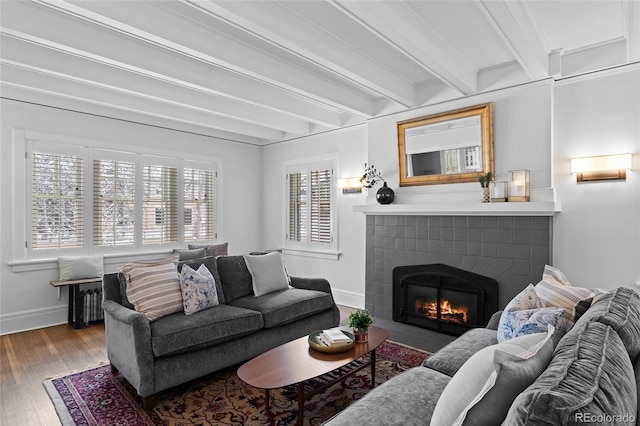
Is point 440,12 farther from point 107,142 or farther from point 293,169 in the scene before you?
point 107,142

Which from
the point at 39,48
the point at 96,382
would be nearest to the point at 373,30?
the point at 39,48

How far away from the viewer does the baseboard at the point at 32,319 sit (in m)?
4.15

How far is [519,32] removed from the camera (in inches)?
107

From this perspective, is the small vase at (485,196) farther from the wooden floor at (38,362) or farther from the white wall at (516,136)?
the wooden floor at (38,362)

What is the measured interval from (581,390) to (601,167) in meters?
3.11

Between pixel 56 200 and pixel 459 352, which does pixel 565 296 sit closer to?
pixel 459 352

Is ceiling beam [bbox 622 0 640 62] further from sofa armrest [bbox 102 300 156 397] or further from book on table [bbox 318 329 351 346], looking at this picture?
sofa armrest [bbox 102 300 156 397]

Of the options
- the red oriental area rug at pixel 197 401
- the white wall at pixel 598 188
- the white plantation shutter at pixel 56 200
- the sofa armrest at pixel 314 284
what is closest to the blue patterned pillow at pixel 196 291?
the red oriental area rug at pixel 197 401

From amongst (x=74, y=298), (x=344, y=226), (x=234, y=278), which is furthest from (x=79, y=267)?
(x=344, y=226)

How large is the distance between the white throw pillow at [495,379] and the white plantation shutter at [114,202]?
4878 millimetres

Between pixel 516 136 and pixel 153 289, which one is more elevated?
pixel 516 136

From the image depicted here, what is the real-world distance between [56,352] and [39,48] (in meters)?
2.84

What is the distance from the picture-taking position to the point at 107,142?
4891 mm

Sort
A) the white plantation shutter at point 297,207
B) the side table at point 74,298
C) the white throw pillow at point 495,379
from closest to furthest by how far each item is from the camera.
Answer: the white throw pillow at point 495,379
the side table at point 74,298
the white plantation shutter at point 297,207
